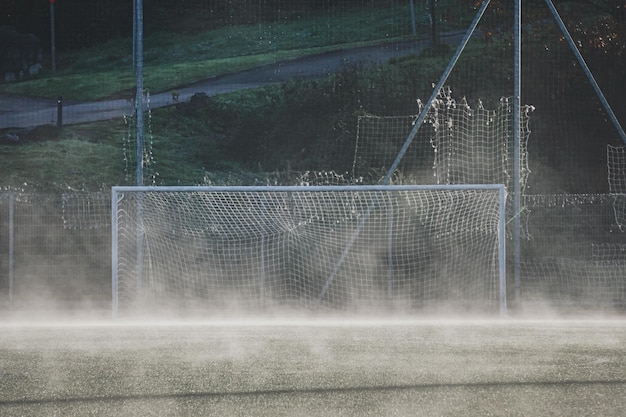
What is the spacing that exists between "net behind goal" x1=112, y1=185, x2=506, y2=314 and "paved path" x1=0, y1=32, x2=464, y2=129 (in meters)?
5.18

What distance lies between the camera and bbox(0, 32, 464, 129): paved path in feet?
47.0

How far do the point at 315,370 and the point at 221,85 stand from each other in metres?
10.5

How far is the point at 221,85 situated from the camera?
1529 centimetres

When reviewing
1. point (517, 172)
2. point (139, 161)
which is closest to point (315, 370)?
point (139, 161)

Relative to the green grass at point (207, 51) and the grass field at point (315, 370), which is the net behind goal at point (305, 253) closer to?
the grass field at point (315, 370)

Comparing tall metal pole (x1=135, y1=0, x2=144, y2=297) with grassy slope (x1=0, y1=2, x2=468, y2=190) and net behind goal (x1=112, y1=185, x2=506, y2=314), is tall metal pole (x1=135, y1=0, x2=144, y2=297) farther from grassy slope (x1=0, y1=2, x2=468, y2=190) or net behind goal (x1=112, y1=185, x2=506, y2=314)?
grassy slope (x1=0, y1=2, x2=468, y2=190)

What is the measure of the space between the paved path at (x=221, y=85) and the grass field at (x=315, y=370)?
24.5ft

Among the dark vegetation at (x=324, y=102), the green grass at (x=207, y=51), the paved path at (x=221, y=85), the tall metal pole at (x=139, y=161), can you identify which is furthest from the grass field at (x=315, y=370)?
the green grass at (x=207, y=51)

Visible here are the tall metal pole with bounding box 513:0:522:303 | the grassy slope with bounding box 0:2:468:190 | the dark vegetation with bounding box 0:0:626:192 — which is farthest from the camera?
the grassy slope with bounding box 0:2:468:190

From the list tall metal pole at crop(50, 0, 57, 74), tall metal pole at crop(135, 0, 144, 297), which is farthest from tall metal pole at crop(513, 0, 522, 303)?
tall metal pole at crop(50, 0, 57, 74)

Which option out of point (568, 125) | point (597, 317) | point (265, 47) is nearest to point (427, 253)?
point (597, 317)

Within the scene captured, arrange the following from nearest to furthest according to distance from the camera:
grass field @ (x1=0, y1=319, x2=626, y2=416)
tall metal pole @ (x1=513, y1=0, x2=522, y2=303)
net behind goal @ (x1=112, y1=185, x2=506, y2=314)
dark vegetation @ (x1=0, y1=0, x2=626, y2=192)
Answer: grass field @ (x1=0, y1=319, x2=626, y2=416), tall metal pole @ (x1=513, y1=0, x2=522, y2=303), net behind goal @ (x1=112, y1=185, x2=506, y2=314), dark vegetation @ (x1=0, y1=0, x2=626, y2=192)

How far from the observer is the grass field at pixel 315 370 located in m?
4.49

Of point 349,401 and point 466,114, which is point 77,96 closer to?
point 466,114
